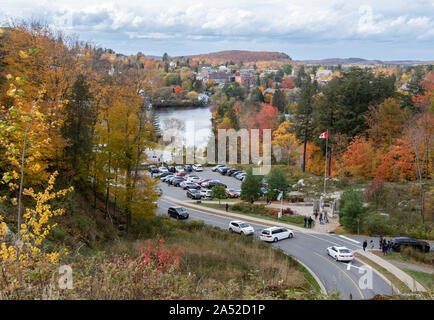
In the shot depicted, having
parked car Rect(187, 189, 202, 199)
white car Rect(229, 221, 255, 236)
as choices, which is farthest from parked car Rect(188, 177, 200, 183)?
white car Rect(229, 221, 255, 236)

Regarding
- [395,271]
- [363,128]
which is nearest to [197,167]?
[363,128]

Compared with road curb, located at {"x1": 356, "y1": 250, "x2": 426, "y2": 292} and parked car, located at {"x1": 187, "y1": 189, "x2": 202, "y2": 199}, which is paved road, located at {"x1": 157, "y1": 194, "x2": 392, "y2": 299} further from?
parked car, located at {"x1": 187, "y1": 189, "x2": 202, "y2": 199}

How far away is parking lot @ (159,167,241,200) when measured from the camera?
3914 cm

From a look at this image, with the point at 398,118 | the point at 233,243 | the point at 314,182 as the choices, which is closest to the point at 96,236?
the point at 233,243

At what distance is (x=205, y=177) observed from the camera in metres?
48.2

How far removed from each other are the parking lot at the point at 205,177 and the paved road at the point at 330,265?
11.8 metres

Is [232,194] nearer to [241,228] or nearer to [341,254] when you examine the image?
[241,228]

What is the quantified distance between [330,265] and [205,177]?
30.8m

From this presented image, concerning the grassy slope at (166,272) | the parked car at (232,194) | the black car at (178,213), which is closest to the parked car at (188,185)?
the parked car at (232,194)

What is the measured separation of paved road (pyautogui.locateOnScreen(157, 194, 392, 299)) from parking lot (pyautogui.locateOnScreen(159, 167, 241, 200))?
11787mm

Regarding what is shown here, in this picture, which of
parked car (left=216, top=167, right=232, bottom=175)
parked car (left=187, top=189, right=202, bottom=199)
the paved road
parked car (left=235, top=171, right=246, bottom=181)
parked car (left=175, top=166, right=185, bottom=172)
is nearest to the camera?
the paved road

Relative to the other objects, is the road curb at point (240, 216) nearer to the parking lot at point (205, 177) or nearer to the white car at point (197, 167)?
the parking lot at point (205, 177)

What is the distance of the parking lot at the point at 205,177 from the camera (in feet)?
128
